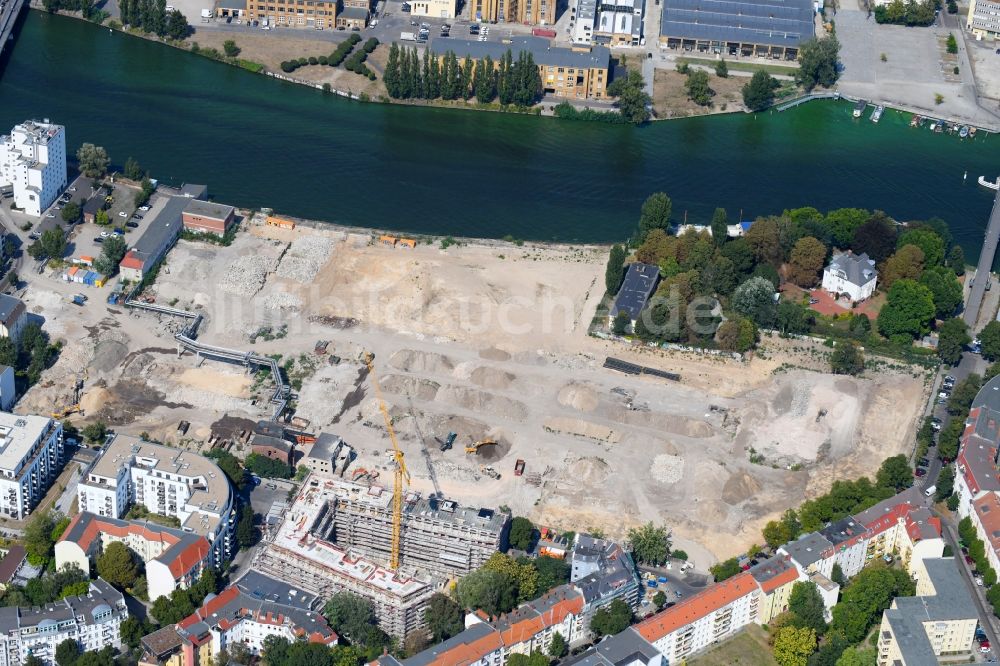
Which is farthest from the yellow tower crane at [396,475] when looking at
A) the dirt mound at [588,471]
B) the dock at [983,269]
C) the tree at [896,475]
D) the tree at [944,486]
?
the dock at [983,269]

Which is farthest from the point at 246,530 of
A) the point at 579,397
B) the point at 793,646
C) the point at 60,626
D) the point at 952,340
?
the point at 952,340

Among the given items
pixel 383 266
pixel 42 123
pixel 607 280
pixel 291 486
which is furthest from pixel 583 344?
pixel 42 123

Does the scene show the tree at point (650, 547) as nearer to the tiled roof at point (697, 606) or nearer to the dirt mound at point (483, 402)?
the tiled roof at point (697, 606)

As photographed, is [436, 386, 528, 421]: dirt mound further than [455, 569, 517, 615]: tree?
Yes

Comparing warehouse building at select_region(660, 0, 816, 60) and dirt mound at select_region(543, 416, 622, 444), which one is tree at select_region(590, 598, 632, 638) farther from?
warehouse building at select_region(660, 0, 816, 60)

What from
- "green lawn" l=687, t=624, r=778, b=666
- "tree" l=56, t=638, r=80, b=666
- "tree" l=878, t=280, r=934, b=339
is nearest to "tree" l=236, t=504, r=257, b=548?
"tree" l=56, t=638, r=80, b=666

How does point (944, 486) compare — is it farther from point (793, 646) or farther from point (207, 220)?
point (207, 220)

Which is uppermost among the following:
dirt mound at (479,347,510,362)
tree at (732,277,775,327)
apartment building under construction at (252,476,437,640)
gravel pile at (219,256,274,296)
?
tree at (732,277,775,327)
